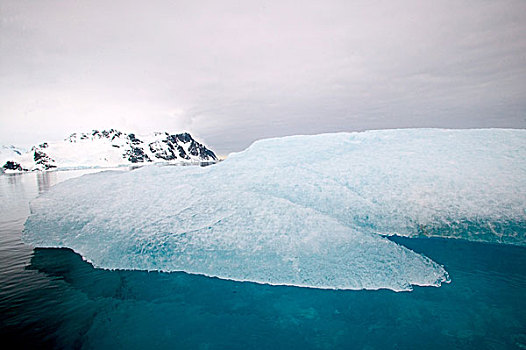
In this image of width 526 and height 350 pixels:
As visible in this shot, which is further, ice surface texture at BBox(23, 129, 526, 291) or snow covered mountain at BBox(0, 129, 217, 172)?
snow covered mountain at BBox(0, 129, 217, 172)

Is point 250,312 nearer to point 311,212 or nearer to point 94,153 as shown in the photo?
point 311,212

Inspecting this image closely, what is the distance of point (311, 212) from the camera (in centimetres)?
516

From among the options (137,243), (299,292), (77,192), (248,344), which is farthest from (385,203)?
(77,192)

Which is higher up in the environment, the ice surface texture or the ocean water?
the ice surface texture

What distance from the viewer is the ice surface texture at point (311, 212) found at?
4.31 meters

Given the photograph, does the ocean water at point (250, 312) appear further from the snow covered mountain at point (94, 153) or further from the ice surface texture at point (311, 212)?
the snow covered mountain at point (94, 153)

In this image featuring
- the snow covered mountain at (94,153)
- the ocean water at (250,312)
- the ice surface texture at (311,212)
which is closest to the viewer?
the ocean water at (250,312)

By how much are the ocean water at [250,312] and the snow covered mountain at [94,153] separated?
459 ft

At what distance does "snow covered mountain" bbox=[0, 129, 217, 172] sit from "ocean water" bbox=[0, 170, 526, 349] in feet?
459

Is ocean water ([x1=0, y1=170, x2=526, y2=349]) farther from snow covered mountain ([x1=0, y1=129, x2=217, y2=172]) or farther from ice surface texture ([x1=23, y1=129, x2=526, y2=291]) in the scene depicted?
snow covered mountain ([x1=0, y1=129, x2=217, y2=172])

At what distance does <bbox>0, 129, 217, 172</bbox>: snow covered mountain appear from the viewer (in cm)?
11881

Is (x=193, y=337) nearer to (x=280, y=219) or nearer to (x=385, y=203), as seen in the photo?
(x=280, y=219)

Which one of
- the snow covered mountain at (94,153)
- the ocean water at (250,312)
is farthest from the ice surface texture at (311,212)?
the snow covered mountain at (94,153)

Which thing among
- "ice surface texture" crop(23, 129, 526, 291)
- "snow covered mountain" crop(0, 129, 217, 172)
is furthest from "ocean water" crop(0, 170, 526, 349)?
"snow covered mountain" crop(0, 129, 217, 172)
